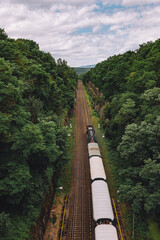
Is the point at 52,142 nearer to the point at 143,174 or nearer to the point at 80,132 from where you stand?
the point at 143,174

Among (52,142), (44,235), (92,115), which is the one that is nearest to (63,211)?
(44,235)

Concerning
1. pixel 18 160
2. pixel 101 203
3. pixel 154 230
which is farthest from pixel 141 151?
pixel 18 160

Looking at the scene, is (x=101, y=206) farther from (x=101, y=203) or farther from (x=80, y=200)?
(x=80, y=200)

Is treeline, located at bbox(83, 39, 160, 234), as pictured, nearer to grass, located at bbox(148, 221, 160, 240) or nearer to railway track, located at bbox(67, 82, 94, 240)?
grass, located at bbox(148, 221, 160, 240)

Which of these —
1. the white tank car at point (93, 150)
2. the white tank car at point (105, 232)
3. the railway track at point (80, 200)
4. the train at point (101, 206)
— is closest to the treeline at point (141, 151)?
the train at point (101, 206)

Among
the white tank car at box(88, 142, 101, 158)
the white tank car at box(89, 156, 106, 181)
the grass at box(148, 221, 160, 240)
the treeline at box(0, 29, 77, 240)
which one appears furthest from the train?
the treeline at box(0, 29, 77, 240)

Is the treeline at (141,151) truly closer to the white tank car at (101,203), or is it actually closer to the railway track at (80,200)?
the white tank car at (101,203)
